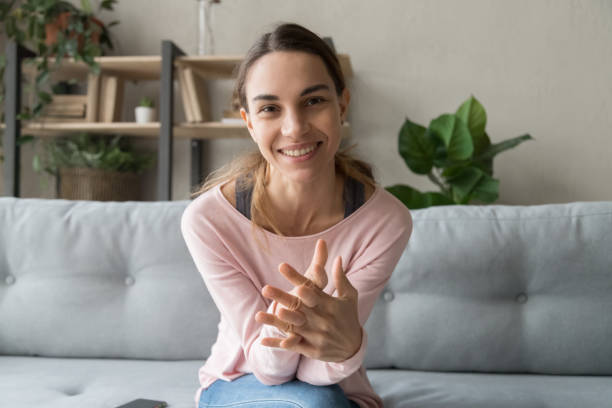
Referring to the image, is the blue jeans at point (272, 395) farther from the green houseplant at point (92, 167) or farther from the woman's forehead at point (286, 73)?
the green houseplant at point (92, 167)

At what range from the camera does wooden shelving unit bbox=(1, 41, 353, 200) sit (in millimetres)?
2354

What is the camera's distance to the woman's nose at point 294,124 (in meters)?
0.84

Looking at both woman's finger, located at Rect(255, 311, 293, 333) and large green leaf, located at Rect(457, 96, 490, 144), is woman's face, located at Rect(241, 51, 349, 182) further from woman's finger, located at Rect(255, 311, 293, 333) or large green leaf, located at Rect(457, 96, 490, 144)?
large green leaf, located at Rect(457, 96, 490, 144)

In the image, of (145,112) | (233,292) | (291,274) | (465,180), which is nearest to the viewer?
(291,274)

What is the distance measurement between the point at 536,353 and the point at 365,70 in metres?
1.81

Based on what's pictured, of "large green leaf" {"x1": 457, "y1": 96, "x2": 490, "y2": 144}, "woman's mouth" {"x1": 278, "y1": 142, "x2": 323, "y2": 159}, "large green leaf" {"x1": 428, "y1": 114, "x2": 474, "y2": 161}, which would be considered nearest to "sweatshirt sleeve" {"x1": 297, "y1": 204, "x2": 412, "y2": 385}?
"woman's mouth" {"x1": 278, "y1": 142, "x2": 323, "y2": 159}

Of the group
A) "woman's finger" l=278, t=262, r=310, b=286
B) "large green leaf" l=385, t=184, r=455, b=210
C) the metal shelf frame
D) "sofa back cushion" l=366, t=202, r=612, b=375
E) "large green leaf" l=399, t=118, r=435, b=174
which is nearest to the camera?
"woman's finger" l=278, t=262, r=310, b=286

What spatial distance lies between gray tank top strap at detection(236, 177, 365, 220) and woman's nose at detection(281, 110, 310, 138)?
0.63 ft

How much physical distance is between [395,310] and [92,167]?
1807 mm

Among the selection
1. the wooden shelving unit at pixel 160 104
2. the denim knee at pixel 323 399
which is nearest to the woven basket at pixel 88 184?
the wooden shelving unit at pixel 160 104

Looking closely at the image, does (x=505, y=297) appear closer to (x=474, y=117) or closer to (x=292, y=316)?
(x=292, y=316)

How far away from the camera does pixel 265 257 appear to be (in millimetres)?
975

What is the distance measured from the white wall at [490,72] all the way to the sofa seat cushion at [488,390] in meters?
1.56

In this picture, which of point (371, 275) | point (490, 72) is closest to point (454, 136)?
point (490, 72)
